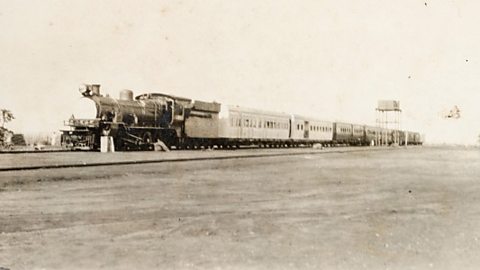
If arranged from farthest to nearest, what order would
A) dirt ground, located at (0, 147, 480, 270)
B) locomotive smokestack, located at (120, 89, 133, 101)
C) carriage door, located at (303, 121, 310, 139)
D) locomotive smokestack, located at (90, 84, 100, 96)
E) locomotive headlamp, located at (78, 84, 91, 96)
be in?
1. carriage door, located at (303, 121, 310, 139)
2. locomotive smokestack, located at (120, 89, 133, 101)
3. locomotive smokestack, located at (90, 84, 100, 96)
4. locomotive headlamp, located at (78, 84, 91, 96)
5. dirt ground, located at (0, 147, 480, 270)

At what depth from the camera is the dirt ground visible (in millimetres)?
4297

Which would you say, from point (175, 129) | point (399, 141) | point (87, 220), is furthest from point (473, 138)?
point (399, 141)

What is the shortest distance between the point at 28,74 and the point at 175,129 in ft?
43.0

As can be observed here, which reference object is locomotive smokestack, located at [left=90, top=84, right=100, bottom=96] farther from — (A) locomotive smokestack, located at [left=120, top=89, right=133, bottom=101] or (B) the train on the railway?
(A) locomotive smokestack, located at [left=120, top=89, right=133, bottom=101]

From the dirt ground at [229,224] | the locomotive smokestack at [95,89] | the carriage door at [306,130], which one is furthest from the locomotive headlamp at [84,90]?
the carriage door at [306,130]

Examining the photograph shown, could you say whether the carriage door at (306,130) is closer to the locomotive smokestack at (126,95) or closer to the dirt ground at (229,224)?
the locomotive smokestack at (126,95)

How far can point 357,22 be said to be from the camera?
945 cm

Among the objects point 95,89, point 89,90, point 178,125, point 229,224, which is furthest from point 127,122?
point 229,224

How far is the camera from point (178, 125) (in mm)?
20594

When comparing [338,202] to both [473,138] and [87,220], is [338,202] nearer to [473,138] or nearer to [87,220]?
[87,220]

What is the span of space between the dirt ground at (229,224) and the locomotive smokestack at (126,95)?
31.5 feet

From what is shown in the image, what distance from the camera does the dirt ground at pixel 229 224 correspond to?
4297 millimetres

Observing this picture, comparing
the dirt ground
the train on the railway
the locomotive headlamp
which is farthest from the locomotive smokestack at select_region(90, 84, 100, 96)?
the dirt ground

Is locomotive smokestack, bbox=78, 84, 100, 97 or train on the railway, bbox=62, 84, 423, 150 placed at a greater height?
locomotive smokestack, bbox=78, 84, 100, 97
